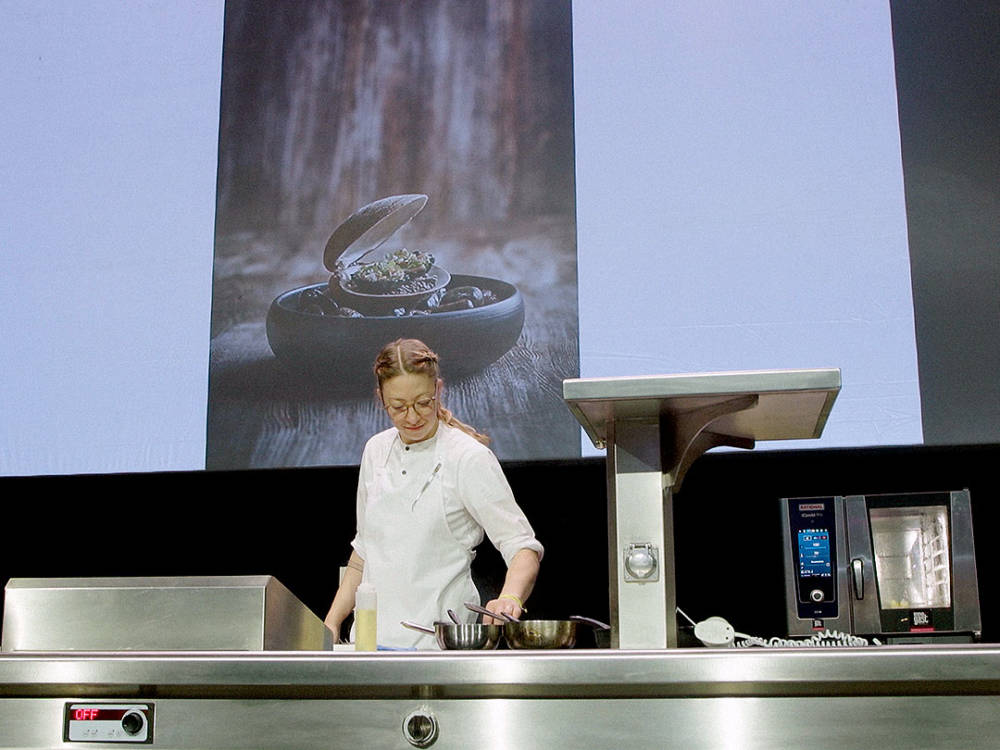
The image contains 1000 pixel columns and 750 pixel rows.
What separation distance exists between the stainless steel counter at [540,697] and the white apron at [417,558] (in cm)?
140

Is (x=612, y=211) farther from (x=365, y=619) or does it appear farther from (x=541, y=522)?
(x=365, y=619)

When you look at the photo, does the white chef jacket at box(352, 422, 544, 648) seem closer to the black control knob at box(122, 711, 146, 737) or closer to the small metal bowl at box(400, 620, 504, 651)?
the small metal bowl at box(400, 620, 504, 651)

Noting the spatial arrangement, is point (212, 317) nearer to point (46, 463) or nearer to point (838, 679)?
point (46, 463)

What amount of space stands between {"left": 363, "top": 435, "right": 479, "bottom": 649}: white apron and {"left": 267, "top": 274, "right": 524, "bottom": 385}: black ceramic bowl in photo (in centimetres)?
59

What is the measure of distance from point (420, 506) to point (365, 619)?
0.97 m

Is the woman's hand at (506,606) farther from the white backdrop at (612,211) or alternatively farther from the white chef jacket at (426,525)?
the white backdrop at (612,211)

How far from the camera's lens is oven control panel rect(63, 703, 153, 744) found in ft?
3.73

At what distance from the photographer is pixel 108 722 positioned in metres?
1.14

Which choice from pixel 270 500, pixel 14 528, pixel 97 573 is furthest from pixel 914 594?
pixel 14 528

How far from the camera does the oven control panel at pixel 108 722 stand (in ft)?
3.73

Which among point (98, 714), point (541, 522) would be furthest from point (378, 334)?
point (98, 714)

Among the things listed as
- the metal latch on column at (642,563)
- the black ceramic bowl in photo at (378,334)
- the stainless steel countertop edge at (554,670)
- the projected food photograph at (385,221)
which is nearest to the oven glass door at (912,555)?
the projected food photograph at (385,221)

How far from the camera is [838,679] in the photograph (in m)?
1.04

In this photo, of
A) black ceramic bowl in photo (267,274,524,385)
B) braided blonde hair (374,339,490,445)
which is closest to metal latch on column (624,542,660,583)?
braided blonde hair (374,339,490,445)
